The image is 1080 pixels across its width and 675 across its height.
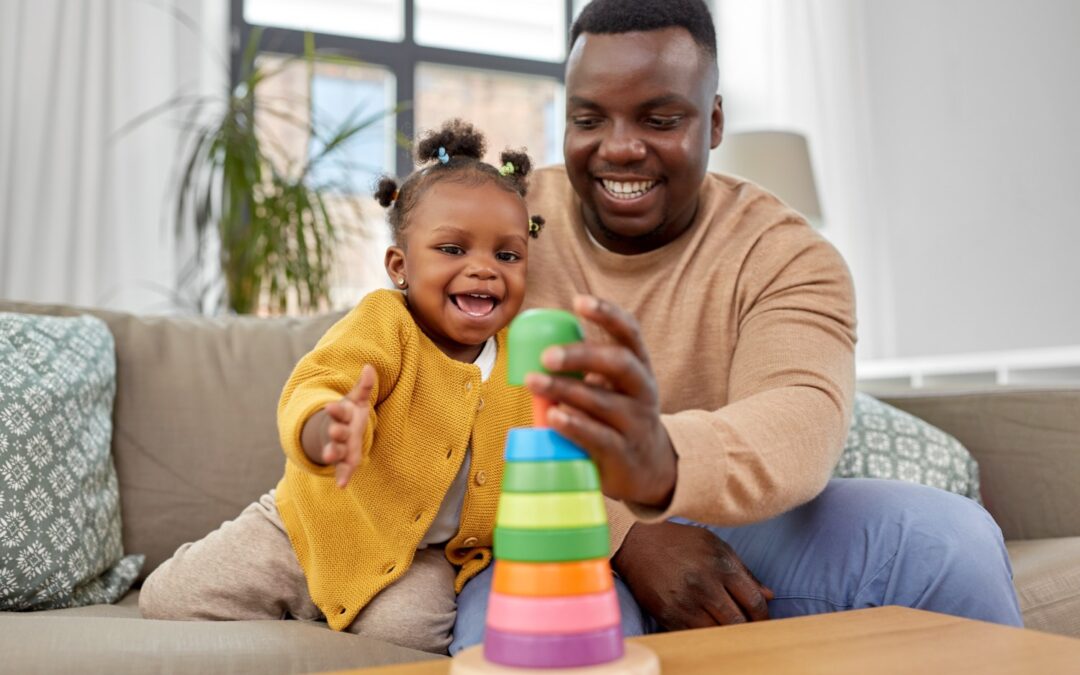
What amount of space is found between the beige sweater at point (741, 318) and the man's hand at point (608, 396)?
178mm

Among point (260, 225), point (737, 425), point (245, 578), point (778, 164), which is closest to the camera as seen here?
point (737, 425)

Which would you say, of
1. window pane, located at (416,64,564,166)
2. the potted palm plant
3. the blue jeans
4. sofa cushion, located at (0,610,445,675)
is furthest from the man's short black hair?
window pane, located at (416,64,564,166)

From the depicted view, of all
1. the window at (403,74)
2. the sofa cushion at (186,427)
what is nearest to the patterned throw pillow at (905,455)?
the sofa cushion at (186,427)

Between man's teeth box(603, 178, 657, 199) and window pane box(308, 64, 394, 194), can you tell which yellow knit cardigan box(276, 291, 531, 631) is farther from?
window pane box(308, 64, 394, 194)

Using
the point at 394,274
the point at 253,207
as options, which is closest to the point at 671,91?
the point at 394,274

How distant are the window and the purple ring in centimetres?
287

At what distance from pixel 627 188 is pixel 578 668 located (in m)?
0.88

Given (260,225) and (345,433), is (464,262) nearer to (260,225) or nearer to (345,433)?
(345,433)

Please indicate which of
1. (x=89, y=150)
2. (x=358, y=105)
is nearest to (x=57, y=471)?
(x=89, y=150)

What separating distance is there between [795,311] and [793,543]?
0.95 ft

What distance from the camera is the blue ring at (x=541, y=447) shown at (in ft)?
2.40

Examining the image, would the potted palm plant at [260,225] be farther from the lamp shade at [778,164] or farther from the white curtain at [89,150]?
the lamp shade at [778,164]

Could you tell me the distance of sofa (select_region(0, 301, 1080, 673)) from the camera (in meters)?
1.65

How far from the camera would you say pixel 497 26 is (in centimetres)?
433
